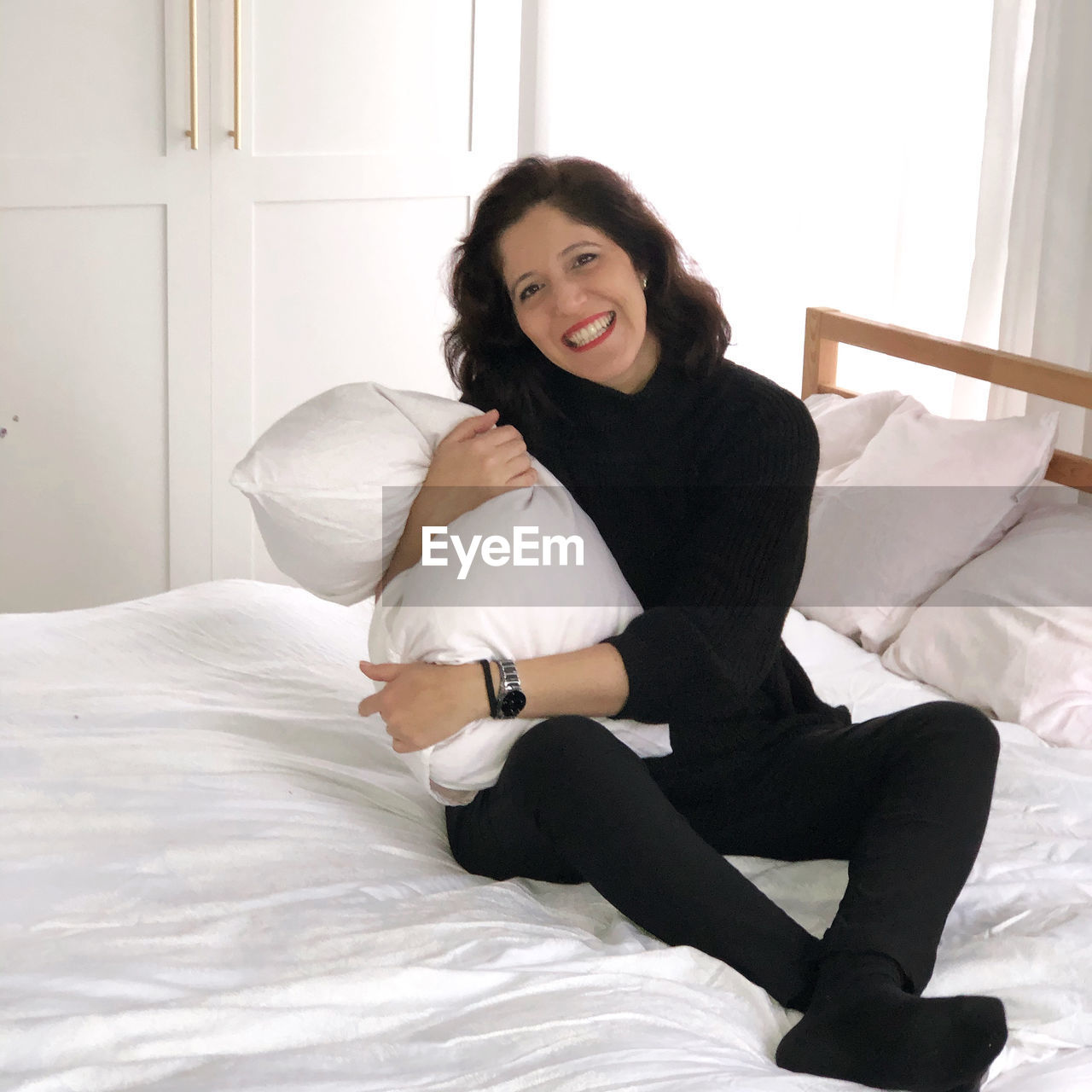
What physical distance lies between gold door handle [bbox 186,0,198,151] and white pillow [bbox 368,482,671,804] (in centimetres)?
159

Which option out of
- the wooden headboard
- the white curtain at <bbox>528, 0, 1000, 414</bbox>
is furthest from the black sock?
the white curtain at <bbox>528, 0, 1000, 414</bbox>

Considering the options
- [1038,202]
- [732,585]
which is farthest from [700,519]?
[1038,202]

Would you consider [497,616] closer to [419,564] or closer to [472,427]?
[419,564]

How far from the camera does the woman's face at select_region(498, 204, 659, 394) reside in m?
1.43

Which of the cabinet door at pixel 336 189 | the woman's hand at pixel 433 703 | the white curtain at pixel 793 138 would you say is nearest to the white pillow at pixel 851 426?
the white curtain at pixel 793 138

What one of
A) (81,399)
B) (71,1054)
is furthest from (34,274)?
(71,1054)

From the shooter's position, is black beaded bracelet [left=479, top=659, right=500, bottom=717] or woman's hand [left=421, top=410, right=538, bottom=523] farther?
woman's hand [left=421, top=410, right=538, bottom=523]

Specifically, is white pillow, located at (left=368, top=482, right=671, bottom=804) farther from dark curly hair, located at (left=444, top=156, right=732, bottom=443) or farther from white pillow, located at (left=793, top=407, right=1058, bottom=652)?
white pillow, located at (left=793, top=407, right=1058, bottom=652)

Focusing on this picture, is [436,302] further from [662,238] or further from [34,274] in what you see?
[662,238]

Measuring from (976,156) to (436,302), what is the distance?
133cm

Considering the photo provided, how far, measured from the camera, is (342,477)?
1299 mm

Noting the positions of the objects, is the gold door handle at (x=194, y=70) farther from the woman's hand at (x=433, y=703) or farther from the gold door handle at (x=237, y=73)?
the woman's hand at (x=433, y=703)

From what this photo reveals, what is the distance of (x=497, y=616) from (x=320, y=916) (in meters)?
0.33

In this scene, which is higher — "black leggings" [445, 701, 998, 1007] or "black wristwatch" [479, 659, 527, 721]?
"black wristwatch" [479, 659, 527, 721]
